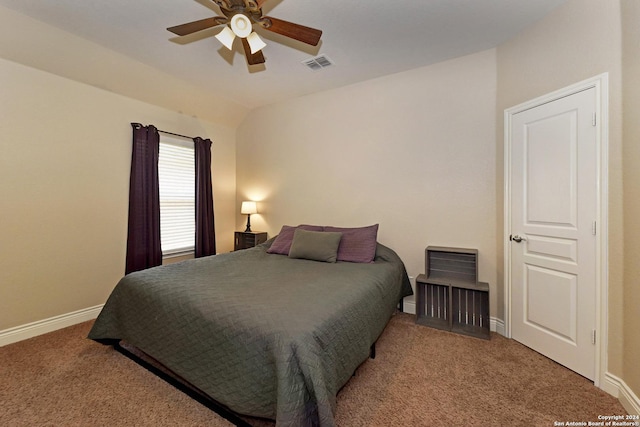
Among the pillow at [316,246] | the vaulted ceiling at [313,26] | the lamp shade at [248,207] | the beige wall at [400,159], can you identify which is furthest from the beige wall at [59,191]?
the pillow at [316,246]

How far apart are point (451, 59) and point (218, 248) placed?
4041 mm

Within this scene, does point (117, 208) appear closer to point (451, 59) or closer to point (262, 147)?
point (262, 147)

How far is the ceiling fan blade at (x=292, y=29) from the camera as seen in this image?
6.03ft

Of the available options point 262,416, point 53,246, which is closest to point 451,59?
point 262,416

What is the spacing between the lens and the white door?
1943 millimetres

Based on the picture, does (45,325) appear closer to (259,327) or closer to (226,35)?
(259,327)

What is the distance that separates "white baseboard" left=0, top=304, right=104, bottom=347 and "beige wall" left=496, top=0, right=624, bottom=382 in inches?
178

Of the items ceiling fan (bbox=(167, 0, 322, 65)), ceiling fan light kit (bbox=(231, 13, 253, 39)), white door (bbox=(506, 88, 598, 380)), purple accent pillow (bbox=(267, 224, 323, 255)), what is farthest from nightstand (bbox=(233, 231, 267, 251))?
white door (bbox=(506, 88, 598, 380))

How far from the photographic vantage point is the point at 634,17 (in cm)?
163

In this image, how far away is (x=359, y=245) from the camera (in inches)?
117

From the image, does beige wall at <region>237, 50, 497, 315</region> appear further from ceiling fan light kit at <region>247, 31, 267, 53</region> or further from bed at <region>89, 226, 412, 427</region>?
ceiling fan light kit at <region>247, 31, 267, 53</region>

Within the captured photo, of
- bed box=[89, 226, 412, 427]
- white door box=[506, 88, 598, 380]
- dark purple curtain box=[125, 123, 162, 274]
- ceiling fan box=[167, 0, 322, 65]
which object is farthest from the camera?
dark purple curtain box=[125, 123, 162, 274]

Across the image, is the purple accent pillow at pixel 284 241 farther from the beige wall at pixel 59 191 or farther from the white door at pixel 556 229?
the white door at pixel 556 229

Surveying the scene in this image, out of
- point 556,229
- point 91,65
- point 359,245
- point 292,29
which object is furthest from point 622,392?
point 91,65
